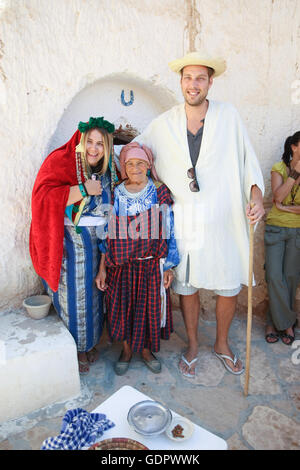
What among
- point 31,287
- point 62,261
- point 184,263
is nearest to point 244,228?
point 184,263

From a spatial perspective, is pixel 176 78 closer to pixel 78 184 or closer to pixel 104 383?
pixel 78 184

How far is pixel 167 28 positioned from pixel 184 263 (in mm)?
2145

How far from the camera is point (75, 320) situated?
284 centimetres

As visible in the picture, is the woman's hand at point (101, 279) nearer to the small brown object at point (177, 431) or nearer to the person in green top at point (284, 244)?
the small brown object at point (177, 431)

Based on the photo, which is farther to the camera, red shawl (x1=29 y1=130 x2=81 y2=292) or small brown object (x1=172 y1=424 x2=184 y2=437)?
red shawl (x1=29 y1=130 x2=81 y2=292)

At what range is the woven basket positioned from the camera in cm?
161

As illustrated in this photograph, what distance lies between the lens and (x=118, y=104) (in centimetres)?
347

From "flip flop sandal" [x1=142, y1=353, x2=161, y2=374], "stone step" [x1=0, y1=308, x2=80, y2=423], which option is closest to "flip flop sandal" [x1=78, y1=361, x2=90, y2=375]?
"stone step" [x1=0, y1=308, x2=80, y2=423]

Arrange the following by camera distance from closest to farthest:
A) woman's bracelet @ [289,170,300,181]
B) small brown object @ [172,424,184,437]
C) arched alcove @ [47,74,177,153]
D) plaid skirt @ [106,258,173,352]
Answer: small brown object @ [172,424,184,437], plaid skirt @ [106,258,173,352], arched alcove @ [47,74,177,153], woman's bracelet @ [289,170,300,181]

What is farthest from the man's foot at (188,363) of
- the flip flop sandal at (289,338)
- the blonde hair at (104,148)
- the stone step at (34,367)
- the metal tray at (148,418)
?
the blonde hair at (104,148)

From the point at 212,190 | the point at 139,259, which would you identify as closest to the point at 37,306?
the point at 139,259

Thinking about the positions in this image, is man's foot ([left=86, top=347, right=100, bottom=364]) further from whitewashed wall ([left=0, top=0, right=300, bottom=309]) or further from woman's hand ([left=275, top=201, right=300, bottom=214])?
woman's hand ([left=275, top=201, right=300, bottom=214])

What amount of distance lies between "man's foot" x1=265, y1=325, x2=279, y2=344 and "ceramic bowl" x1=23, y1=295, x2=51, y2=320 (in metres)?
2.06

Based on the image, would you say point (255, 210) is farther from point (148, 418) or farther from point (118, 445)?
point (118, 445)
